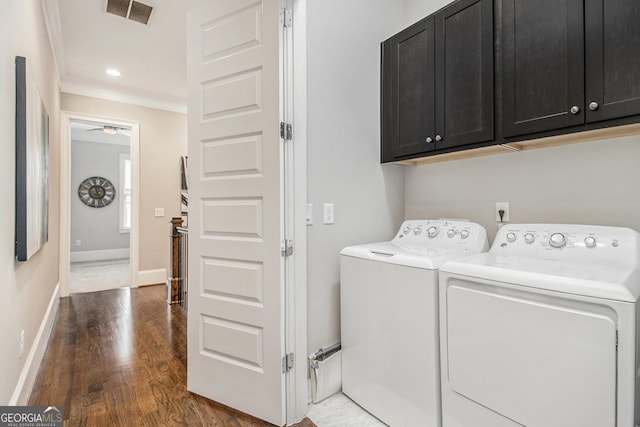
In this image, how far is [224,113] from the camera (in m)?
1.82

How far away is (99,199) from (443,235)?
301 inches

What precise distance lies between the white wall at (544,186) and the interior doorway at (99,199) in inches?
254

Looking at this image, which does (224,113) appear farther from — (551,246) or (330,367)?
(551,246)

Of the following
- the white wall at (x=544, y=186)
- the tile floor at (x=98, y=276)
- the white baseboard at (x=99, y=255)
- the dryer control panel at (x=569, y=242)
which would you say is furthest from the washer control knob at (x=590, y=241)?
the white baseboard at (x=99, y=255)

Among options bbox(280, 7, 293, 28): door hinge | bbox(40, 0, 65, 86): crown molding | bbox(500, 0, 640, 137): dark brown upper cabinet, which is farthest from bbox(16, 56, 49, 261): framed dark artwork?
bbox(500, 0, 640, 137): dark brown upper cabinet

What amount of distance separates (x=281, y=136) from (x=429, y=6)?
5.17ft

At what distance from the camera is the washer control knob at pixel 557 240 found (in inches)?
56.9

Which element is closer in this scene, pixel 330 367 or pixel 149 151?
pixel 330 367

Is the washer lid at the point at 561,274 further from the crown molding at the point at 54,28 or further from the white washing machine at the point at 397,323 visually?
the crown molding at the point at 54,28

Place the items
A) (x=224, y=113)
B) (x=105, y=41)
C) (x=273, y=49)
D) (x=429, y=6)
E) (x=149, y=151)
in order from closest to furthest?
(x=273, y=49) → (x=224, y=113) → (x=429, y=6) → (x=105, y=41) → (x=149, y=151)

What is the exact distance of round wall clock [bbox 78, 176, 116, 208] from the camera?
22.4ft

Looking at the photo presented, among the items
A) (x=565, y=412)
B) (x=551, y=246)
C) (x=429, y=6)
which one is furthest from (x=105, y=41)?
(x=565, y=412)

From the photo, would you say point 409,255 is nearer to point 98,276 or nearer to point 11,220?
point 11,220

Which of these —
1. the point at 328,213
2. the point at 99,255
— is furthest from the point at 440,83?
the point at 99,255
